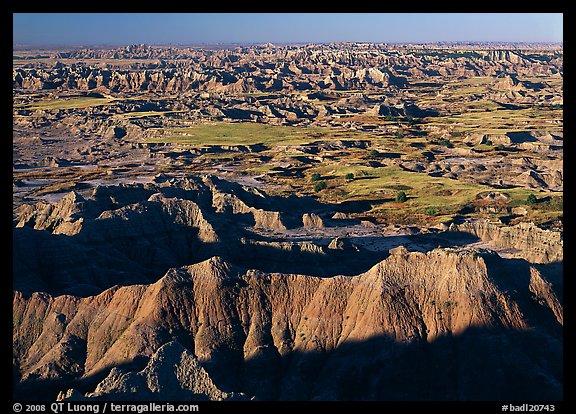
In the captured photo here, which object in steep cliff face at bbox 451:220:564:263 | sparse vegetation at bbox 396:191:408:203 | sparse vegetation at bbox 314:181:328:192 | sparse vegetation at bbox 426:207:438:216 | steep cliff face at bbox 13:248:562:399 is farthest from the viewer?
sparse vegetation at bbox 314:181:328:192

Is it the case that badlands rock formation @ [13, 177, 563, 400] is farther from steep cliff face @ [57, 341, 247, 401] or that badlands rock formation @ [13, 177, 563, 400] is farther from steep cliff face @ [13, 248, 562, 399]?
steep cliff face @ [57, 341, 247, 401]

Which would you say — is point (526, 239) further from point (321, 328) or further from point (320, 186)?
point (320, 186)

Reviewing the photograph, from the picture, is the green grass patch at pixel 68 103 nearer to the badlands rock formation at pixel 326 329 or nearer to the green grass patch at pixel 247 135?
the green grass patch at pixel 247 135

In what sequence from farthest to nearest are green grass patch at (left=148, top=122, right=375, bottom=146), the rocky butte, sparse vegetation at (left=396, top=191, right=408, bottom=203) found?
green grass patch at (left=148, top=122, right=375, bottom=146), sparse vegetation at (left=396, top=191, right=408, bottom=203), the rocky butte

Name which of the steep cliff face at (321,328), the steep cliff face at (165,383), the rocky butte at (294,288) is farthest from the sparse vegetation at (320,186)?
the steep cliff face at (165,383)

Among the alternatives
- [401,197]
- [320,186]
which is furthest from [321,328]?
[320,186]

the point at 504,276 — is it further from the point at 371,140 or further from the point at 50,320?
the point at 371,140

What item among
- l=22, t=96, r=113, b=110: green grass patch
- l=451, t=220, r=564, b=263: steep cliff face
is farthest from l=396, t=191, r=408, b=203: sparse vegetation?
l=22, t=96, r=113, b=110: green grass patch

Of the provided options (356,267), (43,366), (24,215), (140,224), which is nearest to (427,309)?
(356,267)
